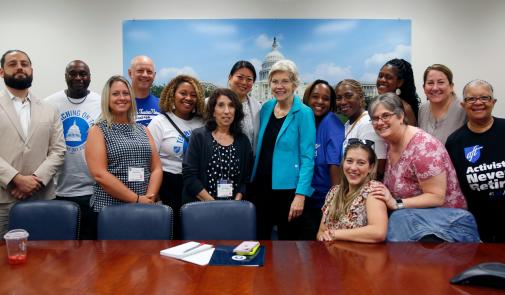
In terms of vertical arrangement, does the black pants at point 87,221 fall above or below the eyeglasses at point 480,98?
below

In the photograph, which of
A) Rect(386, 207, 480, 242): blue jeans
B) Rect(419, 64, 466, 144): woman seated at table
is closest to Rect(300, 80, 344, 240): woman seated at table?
Rect(419, 64, 466, 144): woman seated at table

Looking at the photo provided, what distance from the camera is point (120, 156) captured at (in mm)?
2781

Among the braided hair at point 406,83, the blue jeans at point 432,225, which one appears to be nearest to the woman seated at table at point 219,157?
the blue jeans at point 432,225

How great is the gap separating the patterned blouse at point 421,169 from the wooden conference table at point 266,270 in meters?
0.46

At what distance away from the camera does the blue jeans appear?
2.12 metres

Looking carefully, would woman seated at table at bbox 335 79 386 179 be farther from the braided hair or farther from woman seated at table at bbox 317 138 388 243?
woman seated at table at bbox 317 138 388 243

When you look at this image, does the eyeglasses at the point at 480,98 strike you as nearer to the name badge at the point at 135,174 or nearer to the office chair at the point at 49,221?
the name badge at the point at 135,174

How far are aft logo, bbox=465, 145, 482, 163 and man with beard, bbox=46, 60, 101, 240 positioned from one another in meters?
A: 2.78

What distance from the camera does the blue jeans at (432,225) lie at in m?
2.12

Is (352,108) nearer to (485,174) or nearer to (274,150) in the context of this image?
(274,150)

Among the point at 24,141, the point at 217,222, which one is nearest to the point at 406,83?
the point at 217,222

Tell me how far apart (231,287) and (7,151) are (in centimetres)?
232

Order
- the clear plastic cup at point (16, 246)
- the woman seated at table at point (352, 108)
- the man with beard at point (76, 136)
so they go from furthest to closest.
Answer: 1. the man with beard at point (76, 136)
2. the woman seated at table at point (352, 108)
3. the clear plastic cup at point (16, 246)

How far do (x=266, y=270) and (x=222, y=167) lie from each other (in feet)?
4.16
